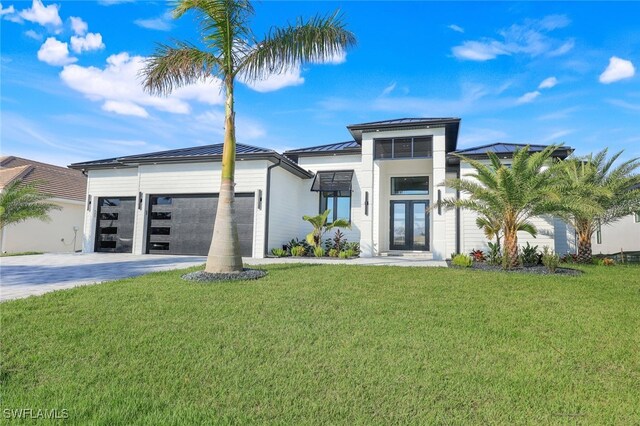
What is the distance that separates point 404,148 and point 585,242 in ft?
25.7

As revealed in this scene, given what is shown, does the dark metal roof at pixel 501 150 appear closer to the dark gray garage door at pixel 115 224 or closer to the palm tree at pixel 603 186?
the palm tree at pixel 603 186

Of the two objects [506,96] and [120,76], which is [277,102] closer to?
[120,76]

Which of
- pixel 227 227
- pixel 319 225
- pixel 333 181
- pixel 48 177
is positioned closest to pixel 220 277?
pixel 227 227

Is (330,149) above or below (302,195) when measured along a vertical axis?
above

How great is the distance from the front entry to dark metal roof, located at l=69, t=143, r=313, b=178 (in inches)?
193

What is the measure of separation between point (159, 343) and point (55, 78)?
1040 cm

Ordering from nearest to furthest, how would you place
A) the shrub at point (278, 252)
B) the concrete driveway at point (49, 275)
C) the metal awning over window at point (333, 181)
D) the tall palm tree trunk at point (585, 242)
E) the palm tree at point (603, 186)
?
the concrete driveway at point (49, 275)
the palm tree at point (603, 186)
the tall palm tree trunk at point (585, 242)
the shrub at point (278, 252)
the metal awning over window at point (333, 181)

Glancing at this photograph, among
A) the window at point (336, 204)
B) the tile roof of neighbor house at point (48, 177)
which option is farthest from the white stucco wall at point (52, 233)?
the window at point (336, 204)

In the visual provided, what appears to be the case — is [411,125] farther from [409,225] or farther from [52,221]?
[52,221]

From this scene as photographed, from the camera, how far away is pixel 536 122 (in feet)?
50.1

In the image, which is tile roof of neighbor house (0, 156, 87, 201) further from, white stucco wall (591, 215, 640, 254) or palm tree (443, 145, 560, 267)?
white stucco wall (591, 215, 640, 254)

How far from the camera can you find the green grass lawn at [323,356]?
9.89 feet

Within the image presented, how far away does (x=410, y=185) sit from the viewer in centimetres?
1769

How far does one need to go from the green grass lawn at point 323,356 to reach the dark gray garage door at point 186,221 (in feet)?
27.6
